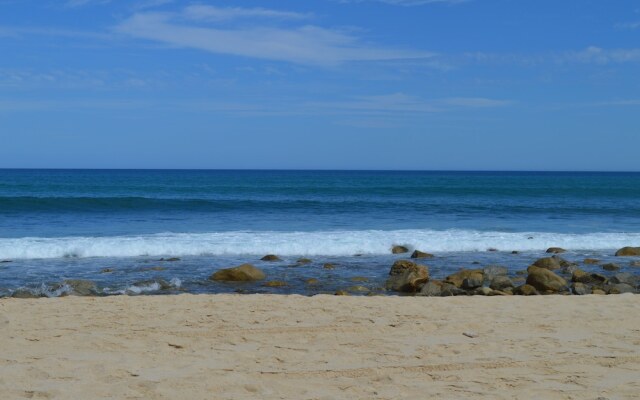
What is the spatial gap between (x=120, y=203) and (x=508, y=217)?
18550 millimetres

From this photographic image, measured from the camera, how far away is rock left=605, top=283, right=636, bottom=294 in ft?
39.2

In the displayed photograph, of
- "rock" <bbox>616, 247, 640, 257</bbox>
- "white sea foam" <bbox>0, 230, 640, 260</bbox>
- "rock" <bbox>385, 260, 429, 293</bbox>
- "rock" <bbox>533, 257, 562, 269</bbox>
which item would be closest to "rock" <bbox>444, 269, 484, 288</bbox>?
"rock" <bbox>385, 260, 429, 293</bbox>

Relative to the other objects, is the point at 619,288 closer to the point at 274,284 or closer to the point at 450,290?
the point at 450,290

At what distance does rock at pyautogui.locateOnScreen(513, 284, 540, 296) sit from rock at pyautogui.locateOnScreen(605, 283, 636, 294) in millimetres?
1350

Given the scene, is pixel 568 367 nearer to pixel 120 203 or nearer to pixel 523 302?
pixel 523 302

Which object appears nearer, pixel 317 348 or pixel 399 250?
pixel 317 348

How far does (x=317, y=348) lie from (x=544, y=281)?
677 centimetres

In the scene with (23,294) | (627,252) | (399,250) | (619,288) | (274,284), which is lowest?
(23,294)

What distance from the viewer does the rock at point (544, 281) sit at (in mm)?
12180

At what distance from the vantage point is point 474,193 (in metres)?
44.8

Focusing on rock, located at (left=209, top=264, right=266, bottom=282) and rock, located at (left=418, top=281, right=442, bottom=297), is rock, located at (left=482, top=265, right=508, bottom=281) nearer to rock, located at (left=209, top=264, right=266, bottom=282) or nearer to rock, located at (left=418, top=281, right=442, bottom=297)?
rock, located at (left=418, top=281, right=442, bottom=297)

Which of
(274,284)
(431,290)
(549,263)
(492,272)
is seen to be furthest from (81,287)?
(549,263)

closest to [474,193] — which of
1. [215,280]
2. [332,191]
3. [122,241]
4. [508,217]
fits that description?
[332,191]

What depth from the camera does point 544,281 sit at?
12.3m
